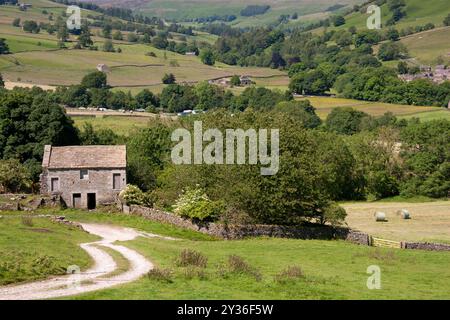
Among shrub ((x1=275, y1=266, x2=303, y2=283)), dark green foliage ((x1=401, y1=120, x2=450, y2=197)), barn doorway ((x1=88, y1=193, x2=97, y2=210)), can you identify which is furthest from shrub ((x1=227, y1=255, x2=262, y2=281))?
dark green foliage ((x1=401, y1=120, x2=450, y2=197))

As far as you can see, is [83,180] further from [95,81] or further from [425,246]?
[95,81]

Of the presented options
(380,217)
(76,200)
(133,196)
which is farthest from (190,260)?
(380,217)

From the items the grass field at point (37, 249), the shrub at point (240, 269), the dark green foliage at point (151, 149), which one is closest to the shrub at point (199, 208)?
the grass field at point (37, 249)

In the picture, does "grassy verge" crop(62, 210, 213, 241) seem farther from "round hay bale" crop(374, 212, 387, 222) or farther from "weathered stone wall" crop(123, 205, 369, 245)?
"round hay bale" crop(374, 212, 387, 222)

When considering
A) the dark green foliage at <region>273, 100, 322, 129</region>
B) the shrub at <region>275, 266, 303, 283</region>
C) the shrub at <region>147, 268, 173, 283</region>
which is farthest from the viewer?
the dark green foliage at <region>273, 100, 322, 129</region>

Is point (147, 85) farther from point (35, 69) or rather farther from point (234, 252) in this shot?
point (234, 252)

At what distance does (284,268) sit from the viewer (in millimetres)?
37375

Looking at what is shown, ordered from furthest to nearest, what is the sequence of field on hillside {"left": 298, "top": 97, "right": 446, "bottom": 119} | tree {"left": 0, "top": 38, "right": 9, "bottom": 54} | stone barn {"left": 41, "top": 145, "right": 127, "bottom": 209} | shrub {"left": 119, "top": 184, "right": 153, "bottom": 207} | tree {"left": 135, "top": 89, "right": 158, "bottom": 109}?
tree {"left": 0, "top": 38, "right": 9, "bottom": 54}
tree {"left": 135, "top": 89, "right": 158, "bottom": 109}
field on hillside {"left": 298, "top": 97, "right": 446, "bottom": 119}
stone barn {"left": 41, "top": 145, "right": 127, "bottom": 209}
shrub {"left": 119, "top": 184, "right": 153, "bottom": 207}

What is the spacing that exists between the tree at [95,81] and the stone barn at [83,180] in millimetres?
102036

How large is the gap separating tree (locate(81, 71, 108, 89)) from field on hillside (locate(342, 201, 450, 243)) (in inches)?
3732

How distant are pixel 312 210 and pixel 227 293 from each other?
29377 millimetres

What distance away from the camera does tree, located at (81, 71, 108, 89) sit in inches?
6531

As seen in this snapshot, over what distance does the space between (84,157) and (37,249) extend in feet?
88.3

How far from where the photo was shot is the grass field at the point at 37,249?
32406 mm
